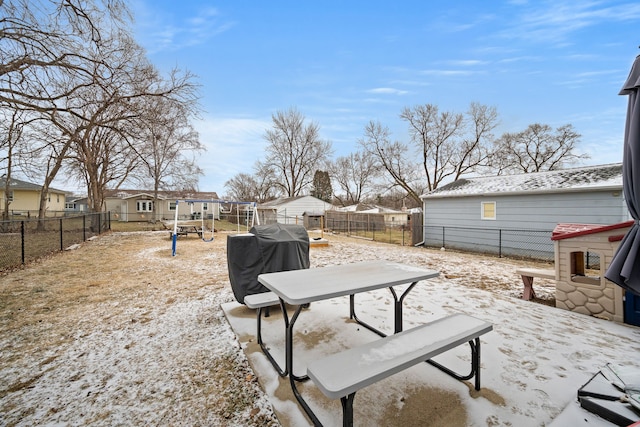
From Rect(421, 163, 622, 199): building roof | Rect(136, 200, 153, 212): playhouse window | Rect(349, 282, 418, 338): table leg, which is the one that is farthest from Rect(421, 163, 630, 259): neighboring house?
Rect(136, 200, 153, 212): playhouse window

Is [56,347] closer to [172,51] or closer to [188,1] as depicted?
[188,1]

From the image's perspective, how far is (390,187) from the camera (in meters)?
26.0

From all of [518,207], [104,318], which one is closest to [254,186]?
[518,207]

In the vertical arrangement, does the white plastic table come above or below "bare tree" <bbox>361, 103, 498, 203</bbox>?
below

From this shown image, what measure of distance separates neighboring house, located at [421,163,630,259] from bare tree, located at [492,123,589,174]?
14263 millimetres

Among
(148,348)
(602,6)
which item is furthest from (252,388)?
(602,6)

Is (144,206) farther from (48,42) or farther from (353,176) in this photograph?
(48,42)

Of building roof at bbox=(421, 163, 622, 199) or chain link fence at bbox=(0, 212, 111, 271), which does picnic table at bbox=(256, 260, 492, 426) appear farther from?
building roof at bbox=(421, 163, 622, 199)

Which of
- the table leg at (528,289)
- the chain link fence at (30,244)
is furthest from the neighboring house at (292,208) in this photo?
the table leg at (528,289)

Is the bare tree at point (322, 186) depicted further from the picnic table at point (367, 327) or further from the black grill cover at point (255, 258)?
the picnic table at point (367, 327)

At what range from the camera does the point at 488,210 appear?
35.3ft

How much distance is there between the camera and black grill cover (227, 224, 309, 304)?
4035 mm

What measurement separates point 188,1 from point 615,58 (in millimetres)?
11378

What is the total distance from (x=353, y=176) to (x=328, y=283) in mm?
37239
